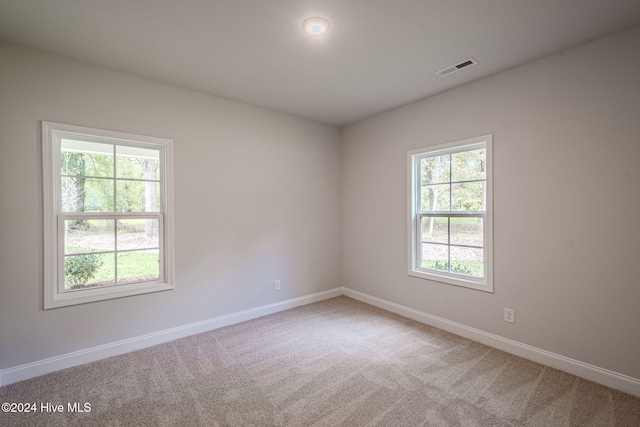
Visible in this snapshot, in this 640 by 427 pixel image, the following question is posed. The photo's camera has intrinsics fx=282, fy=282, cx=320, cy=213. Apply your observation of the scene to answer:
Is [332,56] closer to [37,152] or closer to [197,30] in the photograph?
[197,30]

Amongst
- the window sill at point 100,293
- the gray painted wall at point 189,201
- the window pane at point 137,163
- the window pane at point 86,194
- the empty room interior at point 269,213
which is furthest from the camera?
the window pane at point 137,163

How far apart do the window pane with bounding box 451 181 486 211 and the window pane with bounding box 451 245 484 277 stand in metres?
0.45

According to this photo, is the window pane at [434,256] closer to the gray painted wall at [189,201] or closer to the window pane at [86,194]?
the gray painted wall at [189,201]

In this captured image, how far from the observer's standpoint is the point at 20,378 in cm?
223

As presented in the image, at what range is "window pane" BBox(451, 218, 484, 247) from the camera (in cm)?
294

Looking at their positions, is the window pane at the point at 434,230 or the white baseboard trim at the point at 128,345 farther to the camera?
the window pane at the point at 434,230

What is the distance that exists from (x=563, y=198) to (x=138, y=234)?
154 inches

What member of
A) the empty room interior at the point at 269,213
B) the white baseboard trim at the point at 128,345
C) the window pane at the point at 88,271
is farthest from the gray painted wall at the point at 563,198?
the window pane at the point at 88,271

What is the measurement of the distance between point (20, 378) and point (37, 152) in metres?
1.80

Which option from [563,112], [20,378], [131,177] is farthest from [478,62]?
[20,378]

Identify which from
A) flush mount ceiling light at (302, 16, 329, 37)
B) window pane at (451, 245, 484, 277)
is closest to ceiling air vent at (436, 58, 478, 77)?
flush mount ceiling light at (302, 16, 329, 37)

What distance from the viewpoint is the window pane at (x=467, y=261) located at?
2.94 meters

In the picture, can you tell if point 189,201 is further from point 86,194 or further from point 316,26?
point 316,26

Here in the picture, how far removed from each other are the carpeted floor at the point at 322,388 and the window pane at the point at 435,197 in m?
1.42
